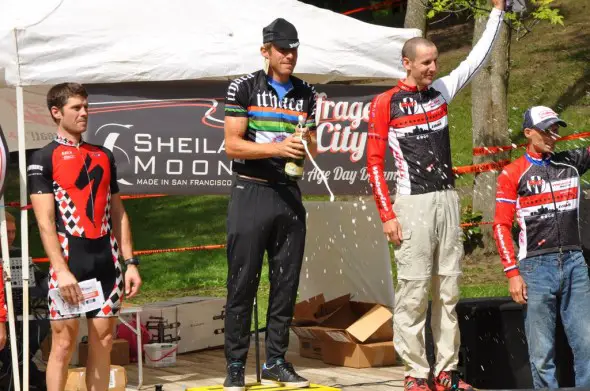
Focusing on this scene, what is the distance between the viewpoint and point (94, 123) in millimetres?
8422

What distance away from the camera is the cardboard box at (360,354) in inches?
367

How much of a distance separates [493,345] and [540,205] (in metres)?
1.11

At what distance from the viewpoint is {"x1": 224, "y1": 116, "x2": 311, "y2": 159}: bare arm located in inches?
249

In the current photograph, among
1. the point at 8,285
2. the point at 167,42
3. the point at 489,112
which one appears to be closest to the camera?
the point at 8,285

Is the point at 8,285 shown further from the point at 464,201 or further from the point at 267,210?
the point at 464,201

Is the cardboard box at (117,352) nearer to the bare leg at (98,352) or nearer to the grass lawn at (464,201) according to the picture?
the grass lawn at (464,201)

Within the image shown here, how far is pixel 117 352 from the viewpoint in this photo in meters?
9.66

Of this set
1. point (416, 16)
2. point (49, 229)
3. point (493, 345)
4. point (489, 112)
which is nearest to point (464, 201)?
point (489, 112)

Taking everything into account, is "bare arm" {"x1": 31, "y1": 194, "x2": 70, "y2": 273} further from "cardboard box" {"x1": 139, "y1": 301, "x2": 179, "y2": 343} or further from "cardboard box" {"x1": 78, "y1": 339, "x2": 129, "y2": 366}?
"cardboard box" {"x1": 139, "y1": 301, "x2": 179, "y2": 343}

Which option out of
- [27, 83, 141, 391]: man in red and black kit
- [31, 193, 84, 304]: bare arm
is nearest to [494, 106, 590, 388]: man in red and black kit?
[27, 83, 141, 391]: man in red and black kit

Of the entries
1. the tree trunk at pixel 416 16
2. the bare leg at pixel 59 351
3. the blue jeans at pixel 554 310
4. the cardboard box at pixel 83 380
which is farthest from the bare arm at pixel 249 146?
the tree trunk at pixel 416 16

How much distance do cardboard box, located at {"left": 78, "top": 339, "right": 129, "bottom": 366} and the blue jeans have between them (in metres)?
3.95

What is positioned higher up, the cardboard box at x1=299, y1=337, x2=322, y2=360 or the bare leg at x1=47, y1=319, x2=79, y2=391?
the bare leg at x1=47, y1=319, x2=79, y2=391

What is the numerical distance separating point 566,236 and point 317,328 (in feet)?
10.5
